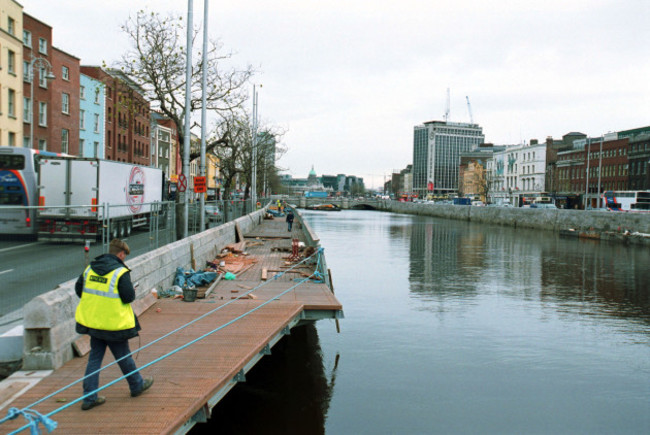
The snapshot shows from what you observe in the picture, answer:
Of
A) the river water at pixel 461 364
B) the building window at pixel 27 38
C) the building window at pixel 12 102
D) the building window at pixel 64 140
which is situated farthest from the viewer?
the building window at pixel 64 140

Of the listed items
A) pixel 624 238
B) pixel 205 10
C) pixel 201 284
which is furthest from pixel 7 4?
pixel 624 238

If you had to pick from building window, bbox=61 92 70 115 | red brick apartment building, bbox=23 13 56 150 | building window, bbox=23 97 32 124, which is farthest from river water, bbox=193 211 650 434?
building window, bbox=61 92 70 115

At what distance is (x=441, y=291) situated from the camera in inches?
915

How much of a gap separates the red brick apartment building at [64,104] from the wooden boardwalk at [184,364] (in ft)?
134

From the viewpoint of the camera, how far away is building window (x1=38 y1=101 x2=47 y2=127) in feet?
151

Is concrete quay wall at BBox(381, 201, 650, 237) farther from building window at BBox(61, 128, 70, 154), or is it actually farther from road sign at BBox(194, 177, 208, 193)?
building window at BBox(61, 128, 70, 154)

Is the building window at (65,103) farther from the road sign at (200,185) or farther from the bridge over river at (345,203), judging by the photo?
the bridge over river at (345,203)

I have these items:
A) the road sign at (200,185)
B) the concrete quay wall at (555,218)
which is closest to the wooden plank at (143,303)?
the road sign at (200,185)

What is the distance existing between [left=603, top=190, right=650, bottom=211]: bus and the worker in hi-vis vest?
6910 centimetres

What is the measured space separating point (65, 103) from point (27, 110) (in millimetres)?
6878

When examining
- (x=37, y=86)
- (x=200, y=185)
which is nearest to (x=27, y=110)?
(x=37, y=86)

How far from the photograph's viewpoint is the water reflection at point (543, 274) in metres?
21.6

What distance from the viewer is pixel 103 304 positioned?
6.44 metres

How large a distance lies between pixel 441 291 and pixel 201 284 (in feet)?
38.8
